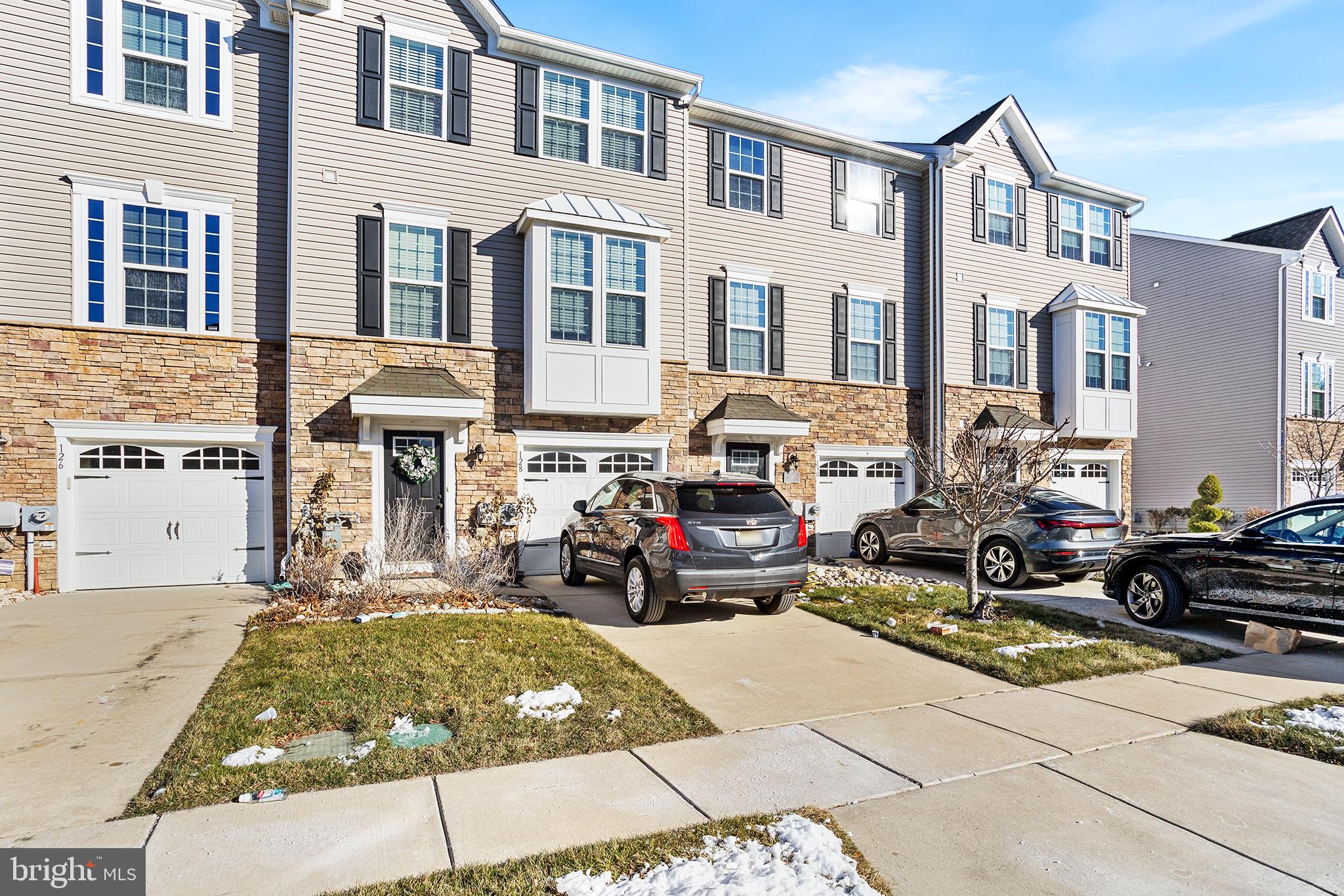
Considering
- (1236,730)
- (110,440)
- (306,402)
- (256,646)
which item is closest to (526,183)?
(306,402)

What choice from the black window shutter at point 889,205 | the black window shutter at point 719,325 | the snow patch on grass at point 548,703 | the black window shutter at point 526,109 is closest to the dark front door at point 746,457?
the black window shutter at point 719,325

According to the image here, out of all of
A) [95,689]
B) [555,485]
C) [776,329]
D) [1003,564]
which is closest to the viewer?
[95,689]

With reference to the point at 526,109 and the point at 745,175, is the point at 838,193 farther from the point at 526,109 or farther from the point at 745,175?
the point at 526,109

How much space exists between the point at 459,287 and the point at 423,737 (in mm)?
8458

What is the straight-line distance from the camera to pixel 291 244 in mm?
10797

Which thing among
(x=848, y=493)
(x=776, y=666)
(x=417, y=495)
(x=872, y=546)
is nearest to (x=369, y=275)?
(x=417, y=495)

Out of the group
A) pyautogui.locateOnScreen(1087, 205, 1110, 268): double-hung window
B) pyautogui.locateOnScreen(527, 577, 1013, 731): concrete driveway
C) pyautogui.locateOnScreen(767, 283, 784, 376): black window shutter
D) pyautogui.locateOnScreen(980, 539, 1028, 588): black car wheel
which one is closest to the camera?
pyautogui.locateOnScreen(527, 577, 1013, 731): concrete driveway

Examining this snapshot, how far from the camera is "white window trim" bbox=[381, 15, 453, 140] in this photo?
11.5 m

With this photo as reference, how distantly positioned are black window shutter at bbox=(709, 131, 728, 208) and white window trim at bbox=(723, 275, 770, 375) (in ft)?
4.63

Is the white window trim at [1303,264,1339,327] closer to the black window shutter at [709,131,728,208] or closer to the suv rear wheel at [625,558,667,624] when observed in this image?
the black window shutter at [709,131,728,208]

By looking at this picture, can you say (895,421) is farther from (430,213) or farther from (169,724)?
(169,724)

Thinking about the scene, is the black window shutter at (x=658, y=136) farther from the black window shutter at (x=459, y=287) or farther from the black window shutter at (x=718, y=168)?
the black window shutter at (x=459, y=287)

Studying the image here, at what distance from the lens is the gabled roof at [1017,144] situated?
52.8 ft

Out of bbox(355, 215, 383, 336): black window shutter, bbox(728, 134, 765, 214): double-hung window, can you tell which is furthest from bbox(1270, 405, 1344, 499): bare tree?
bbox(355, 215, 383, 336): black window shutter
